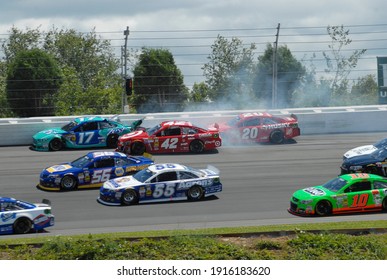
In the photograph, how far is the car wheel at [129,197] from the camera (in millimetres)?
22016

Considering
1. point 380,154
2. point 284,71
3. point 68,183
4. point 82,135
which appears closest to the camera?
point 68,183

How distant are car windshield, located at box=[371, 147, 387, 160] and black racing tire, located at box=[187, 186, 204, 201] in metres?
5.61

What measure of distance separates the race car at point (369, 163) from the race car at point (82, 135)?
31.2 feet

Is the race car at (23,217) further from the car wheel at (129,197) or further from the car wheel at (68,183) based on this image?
the car wheel at (68,183)

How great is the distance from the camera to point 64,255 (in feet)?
50.2

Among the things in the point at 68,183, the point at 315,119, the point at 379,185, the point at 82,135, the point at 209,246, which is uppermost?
the point at 315,119

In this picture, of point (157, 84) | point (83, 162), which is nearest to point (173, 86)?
point (157, 84)

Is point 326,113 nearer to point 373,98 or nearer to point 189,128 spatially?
point 189,128

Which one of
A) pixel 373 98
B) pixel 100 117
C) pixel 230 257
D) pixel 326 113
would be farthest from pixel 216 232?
pixel 373 98

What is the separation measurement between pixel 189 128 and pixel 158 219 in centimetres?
885

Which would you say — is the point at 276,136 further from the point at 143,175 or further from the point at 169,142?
the point at 143,175

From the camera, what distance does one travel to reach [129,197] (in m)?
22.1

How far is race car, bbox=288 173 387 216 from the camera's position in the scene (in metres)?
20.7

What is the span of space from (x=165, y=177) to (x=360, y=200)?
541 cm
